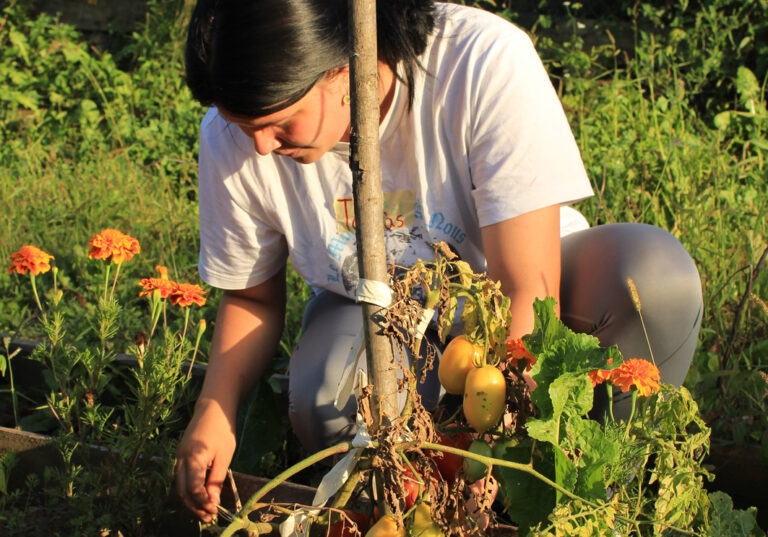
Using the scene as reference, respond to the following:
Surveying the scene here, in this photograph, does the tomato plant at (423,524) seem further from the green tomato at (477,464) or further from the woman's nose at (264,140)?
the woman's nose at (264,140)


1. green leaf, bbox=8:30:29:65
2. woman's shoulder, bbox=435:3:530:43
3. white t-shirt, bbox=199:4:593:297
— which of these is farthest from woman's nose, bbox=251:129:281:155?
green leaf, bbox=8:30:29:65

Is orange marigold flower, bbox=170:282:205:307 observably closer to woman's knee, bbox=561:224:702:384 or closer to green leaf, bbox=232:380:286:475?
green leaf, bbox=232:380:286:475

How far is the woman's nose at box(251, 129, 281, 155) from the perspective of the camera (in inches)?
59.6

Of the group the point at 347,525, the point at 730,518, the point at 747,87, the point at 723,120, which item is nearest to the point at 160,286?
the point at 347,525

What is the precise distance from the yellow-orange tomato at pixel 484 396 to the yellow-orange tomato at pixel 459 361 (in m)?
0.03

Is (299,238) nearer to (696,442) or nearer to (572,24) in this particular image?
(696,442)

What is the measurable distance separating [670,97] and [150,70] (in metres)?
2.88

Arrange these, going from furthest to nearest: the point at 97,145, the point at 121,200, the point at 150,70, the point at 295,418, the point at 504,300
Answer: the point at 150,70
the point at 97,145
the point at 121,200
the point at 295,418
the point at 504,300

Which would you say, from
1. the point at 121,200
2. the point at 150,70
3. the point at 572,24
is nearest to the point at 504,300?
the point at 121,200

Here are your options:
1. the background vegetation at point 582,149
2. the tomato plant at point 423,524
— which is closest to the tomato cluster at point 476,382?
the tomato plant at point 423,524

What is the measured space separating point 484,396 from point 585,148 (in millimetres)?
2408

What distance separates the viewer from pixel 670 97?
3.55 meters

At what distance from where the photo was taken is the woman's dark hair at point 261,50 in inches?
54.5

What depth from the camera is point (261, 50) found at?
1.38m
